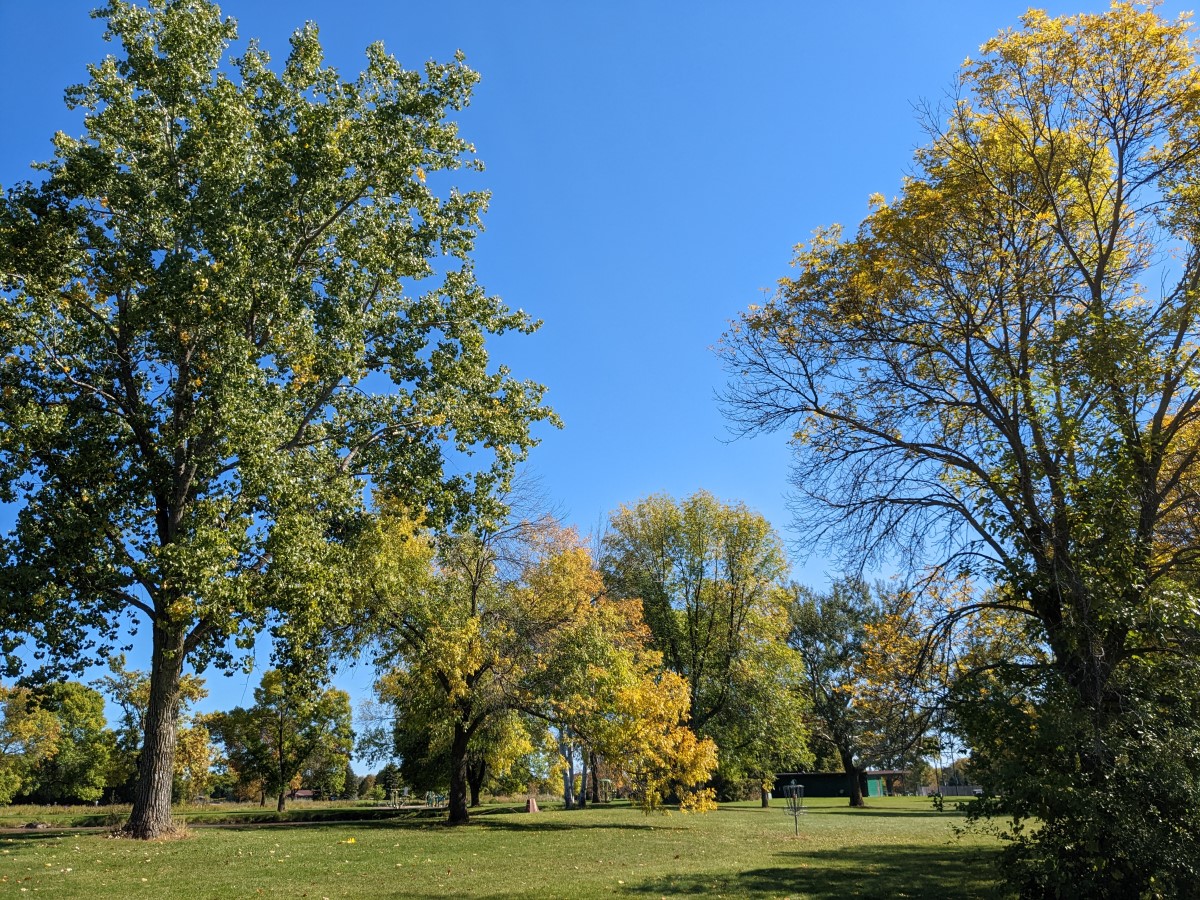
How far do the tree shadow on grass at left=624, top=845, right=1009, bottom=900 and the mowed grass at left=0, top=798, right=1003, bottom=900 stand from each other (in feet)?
0.10

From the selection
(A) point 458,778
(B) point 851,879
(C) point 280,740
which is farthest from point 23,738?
(B) point 851,879

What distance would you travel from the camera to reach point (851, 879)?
12781mm

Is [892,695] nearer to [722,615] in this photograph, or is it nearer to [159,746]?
[159,746]

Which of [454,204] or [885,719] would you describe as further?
[454,204]

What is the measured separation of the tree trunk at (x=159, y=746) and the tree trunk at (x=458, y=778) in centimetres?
1033

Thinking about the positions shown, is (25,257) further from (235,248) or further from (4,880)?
(4,880)

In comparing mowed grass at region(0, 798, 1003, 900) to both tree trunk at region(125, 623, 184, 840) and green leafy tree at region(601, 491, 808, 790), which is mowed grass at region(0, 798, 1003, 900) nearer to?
tree trunk at region(125, 623, 184, 840)

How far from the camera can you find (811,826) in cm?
2664

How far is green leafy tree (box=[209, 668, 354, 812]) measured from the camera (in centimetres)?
4631

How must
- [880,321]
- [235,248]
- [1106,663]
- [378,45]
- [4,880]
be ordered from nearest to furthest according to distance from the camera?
[1106,663] < [4,880] < [880,321] < [235,248] < [378,45]

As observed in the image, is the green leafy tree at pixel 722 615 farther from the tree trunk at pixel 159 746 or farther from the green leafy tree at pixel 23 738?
the green leafy tree at pixel 23 738

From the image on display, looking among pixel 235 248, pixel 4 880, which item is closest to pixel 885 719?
pixel 4 880

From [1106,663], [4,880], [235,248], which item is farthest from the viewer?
[235,248]

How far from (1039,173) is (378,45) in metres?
15.5
